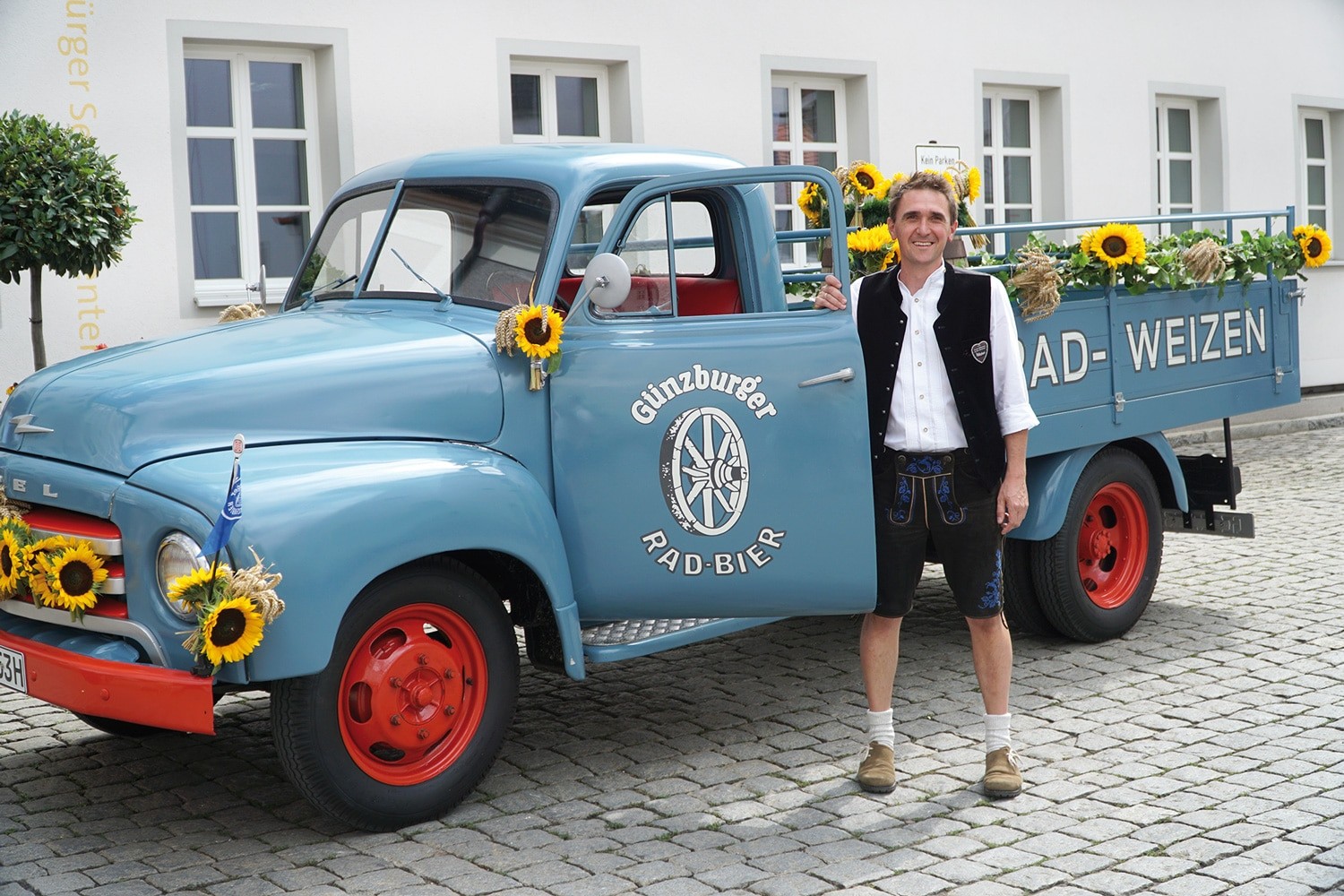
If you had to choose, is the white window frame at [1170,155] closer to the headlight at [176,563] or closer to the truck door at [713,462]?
the truck door at [713,462]

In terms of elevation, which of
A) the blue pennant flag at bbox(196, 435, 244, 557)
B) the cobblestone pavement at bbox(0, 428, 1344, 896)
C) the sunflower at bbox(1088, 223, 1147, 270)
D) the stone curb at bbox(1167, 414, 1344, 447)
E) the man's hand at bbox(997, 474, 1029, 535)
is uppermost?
the sunflower at bbox(1088, 223, 1147, 270)

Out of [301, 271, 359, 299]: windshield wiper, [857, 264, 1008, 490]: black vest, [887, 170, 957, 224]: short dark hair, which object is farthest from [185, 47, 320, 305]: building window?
[857, 264, 1008, 490]: black vest

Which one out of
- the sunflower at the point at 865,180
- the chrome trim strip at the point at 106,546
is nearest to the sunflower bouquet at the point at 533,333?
the chrome trim strip at the point at 106,546

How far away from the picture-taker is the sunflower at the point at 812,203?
6.78 metres

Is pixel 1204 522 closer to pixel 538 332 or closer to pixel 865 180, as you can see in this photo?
pixel 865 180

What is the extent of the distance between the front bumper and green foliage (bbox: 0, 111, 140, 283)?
158 inches

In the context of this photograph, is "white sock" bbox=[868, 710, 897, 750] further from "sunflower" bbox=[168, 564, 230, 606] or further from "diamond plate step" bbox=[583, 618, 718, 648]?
"sunflower" bbox=[168, 564, 230, 606]

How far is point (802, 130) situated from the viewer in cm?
1260

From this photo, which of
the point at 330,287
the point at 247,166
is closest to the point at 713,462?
the point at 330,287

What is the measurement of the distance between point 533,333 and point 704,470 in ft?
2.32

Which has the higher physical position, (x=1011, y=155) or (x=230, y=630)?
(x=1011, y=155)

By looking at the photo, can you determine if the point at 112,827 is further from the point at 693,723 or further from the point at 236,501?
the point at 693,723

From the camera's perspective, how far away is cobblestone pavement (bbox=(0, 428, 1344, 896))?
161 inches

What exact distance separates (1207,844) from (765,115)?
8652 millimetres
